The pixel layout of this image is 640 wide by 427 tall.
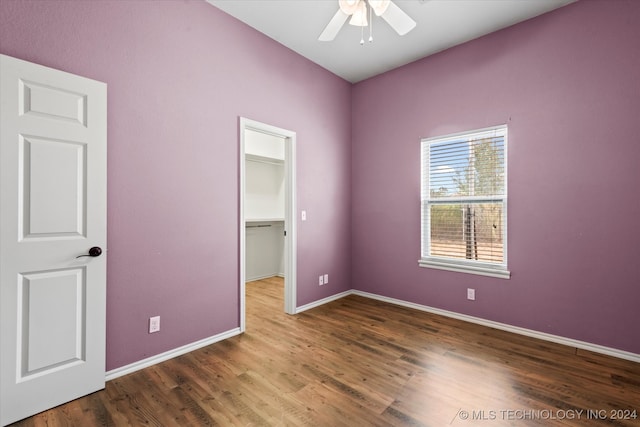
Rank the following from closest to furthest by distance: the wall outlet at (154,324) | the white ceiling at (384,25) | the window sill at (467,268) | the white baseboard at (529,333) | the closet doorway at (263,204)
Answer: the wall outlet at (154,324), the white baseboard at (529,333), the white ceiling at (384,25), the window sill at (467,268), the closet doorway at (263,204)

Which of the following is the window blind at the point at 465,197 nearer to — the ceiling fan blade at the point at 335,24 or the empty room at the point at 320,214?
the empty room at the point at 320,214

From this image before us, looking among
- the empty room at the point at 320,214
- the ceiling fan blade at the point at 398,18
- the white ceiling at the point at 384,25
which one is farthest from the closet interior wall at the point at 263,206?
the ceiling fan blade at the point at 398,18

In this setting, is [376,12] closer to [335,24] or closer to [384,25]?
[335,24]

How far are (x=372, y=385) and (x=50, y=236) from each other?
2.35 metres

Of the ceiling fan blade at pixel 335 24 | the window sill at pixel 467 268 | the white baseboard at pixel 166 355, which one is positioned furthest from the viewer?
the window sill at pixel 467 268

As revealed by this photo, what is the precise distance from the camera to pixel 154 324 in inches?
96.1

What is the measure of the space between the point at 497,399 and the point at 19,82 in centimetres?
355

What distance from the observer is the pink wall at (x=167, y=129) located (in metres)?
2.12

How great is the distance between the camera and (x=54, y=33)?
1973 mm

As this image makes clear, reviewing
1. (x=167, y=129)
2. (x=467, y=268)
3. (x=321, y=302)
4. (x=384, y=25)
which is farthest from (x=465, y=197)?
(x=167, y=129)

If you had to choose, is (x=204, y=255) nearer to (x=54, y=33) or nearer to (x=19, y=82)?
(x=19, y=82)

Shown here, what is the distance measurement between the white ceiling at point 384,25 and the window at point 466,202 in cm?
105

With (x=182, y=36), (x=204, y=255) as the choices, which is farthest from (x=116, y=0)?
(x=204, y=255)

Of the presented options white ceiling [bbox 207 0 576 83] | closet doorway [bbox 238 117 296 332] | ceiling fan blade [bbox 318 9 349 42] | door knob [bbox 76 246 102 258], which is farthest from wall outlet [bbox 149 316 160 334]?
white ceiling [bbox 207 0 576 83]
